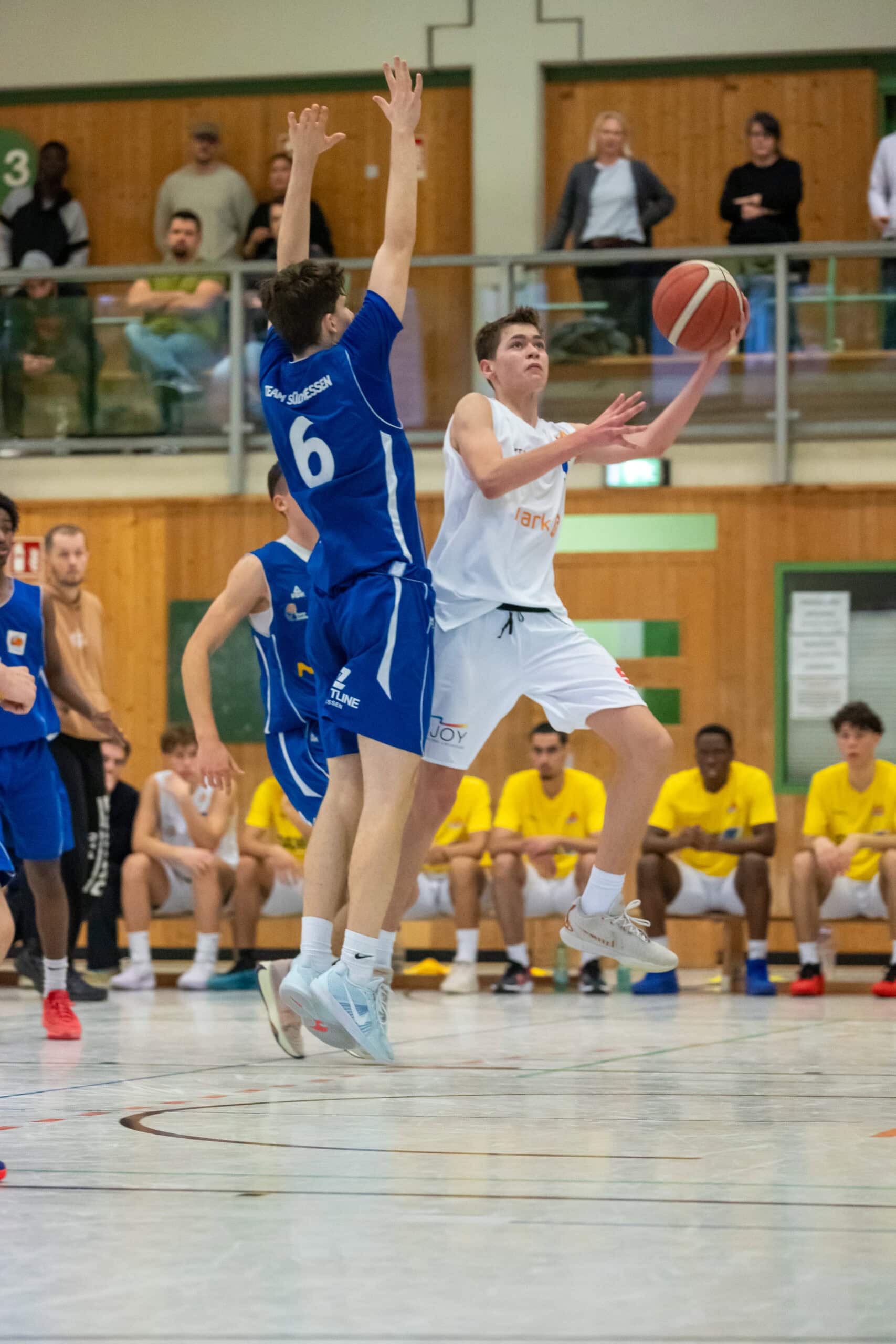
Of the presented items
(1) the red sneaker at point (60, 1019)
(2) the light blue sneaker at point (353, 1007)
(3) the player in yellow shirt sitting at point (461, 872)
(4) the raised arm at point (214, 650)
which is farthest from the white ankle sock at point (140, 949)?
(2) the light blue sneaker at point (353, 1007)

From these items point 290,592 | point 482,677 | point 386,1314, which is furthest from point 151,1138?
point 290,592

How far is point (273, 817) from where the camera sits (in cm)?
959

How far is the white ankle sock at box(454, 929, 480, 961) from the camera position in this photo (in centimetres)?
877

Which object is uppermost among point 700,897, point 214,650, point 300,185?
point 300,185

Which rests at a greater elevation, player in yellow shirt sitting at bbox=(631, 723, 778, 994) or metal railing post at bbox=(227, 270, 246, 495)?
metal railing post at bbox=(227, 270, 246, 495)

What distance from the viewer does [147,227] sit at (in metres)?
13.8

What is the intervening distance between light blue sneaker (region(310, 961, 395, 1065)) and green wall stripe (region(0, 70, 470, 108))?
10.2 m

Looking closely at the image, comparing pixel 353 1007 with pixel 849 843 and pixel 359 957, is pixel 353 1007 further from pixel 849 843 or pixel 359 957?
pixel 849 843

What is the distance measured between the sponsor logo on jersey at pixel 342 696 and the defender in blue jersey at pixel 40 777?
5.29 feet

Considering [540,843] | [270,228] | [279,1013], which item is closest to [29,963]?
[540,843]

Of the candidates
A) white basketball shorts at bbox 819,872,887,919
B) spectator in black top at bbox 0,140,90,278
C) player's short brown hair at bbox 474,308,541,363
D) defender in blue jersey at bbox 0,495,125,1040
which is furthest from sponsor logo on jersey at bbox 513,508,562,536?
spectator in black top at bbox 0,140,90,278

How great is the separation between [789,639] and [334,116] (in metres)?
5.60

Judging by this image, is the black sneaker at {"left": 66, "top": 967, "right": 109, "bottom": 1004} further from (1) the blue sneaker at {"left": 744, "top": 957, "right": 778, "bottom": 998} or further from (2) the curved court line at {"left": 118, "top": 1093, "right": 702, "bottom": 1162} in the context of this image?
(2) the curved court line at {"left": 118, "top": 1093, "right": 702, "bottom": 1162}

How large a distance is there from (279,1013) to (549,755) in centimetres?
462
